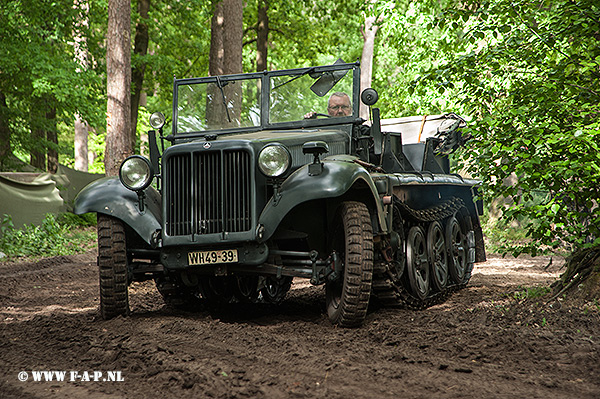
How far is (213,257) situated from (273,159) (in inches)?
37.2

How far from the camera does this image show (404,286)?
7980 millimetres

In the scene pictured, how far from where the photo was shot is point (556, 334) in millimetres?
5379

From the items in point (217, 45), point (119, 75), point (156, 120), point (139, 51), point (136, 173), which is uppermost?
point (139, 51)

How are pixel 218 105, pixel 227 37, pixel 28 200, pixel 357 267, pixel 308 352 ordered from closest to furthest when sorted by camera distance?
1. pixel 308 352
2. pixel 357 267
3. pixel 218 105
4. pixel 227 37
5. pixel 28 200

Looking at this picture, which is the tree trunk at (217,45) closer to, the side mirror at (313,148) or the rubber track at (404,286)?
the rubber track at (404,286)

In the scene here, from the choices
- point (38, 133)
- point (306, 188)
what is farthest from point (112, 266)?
point (38, 133)

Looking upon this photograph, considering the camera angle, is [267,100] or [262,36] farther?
[262,36]

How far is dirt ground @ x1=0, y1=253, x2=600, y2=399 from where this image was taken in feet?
13.2

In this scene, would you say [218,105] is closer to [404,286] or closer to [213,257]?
[213,257]

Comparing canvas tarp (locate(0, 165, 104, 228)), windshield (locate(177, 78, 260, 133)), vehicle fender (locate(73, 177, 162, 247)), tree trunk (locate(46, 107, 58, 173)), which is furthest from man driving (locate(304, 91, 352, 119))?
tree trunk (locate(46, 107, 58, 173))

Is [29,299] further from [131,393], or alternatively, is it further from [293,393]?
[293,393]

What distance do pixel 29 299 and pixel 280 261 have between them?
368 cm

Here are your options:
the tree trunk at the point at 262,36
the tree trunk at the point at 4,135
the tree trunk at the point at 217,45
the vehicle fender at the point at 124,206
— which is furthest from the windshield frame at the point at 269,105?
the tree trunk at the point at 262,36

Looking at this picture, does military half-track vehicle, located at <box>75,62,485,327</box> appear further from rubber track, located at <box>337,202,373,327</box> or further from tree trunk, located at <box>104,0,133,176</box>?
tree trunk, located at <box>104,0,133,176</box>
